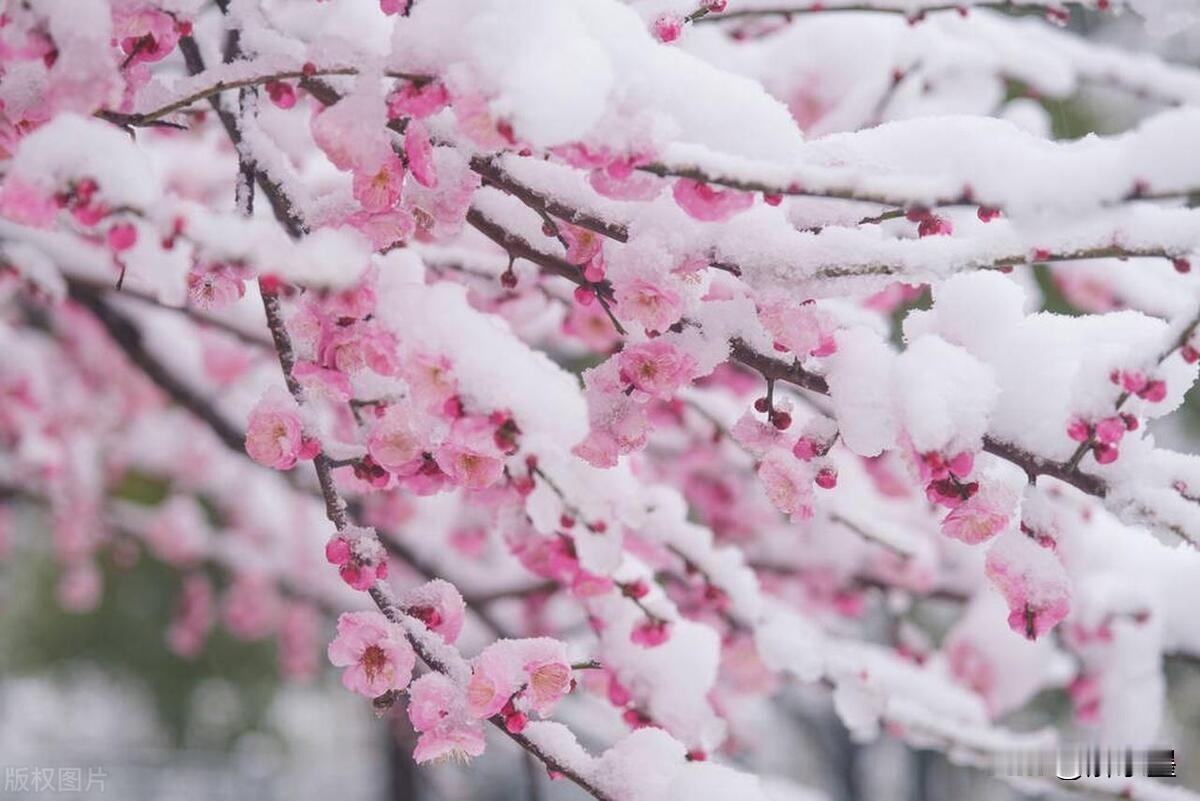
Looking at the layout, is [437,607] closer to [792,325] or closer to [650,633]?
[650,633]

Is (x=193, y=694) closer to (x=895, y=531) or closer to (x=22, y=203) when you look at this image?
(x=895, y=531)

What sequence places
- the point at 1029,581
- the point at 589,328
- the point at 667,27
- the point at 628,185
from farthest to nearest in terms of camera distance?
the point at 589,328
the point at 667,27
the point at 1029,581
the point at 628,185

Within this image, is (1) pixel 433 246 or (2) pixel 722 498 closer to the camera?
(1) pixel 433 246

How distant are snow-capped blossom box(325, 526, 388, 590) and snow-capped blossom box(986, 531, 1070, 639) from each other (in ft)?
2.09

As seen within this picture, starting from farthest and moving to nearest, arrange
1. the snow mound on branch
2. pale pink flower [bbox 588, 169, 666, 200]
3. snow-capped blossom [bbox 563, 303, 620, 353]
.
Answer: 1. snow-capped blossom [bbox 563, 303, 620, 353]
2. pale pink flower [bbox 588, 169, 666, 200]
3. the snow mound on branch

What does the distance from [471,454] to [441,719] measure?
31cm

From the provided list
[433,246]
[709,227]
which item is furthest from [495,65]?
[433,246]

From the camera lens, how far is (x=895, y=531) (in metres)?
1.94

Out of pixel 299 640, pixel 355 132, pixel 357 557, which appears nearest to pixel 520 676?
pixel 357 557

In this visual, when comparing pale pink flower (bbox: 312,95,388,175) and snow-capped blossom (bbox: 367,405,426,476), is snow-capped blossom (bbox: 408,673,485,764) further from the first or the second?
pale pink flower (bbox: 312,95,388,175)

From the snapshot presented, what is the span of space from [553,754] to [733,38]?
1.73m

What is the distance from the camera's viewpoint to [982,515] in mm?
970

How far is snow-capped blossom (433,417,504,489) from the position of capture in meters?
0.90

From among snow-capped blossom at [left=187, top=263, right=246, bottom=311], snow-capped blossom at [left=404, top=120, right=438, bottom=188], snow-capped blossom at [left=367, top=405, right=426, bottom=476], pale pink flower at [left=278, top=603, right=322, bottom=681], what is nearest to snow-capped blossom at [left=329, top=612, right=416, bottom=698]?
snow-capped blossom at [left=367, top=405, right=426, bottom=476]
